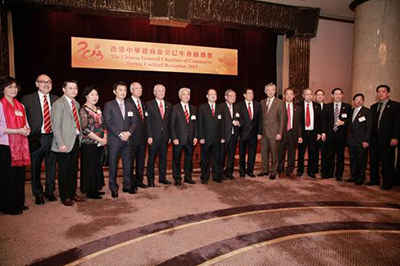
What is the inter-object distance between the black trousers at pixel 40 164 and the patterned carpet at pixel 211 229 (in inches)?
7.9

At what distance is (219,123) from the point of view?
4195 mm

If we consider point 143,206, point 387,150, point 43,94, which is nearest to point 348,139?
point 387,150

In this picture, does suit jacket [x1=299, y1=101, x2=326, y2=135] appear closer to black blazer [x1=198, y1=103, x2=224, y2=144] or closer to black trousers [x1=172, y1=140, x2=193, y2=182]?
black blazer [x1=198, y1=103, x2=224, y2=144]

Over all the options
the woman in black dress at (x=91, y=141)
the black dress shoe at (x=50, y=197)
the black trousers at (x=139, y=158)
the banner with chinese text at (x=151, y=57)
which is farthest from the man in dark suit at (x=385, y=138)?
the banner with chinese text at (x=151, y=57)

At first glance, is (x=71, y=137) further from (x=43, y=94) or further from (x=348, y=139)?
(x=348, y=139)

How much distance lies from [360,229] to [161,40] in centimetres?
706

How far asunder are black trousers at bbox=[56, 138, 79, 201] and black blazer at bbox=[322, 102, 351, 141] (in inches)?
143

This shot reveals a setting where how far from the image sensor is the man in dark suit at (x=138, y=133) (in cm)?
368

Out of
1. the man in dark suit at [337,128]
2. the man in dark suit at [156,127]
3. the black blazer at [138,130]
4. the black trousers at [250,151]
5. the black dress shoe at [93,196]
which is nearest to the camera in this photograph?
the black dress shoe at [93,196]

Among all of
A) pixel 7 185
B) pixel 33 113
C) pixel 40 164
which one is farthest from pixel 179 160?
pixel 7 185

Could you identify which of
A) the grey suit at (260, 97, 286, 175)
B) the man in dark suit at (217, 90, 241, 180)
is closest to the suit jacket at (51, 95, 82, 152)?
the man in dark suit at (217, 90, 241, 180)

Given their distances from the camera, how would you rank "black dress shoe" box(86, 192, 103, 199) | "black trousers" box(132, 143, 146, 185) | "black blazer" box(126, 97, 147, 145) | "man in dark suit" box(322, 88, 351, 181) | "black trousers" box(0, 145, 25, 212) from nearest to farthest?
1. "black trousers" box(0, 145, 25, 212)
2. "black dress shoe" box(86, 192, 103, 199)
3. "black blazer" box(126, 97, 147, 145)
4. "black trousers" box(132, 143, 146, 185)
5. "man in dark suit" box(322, 88, 351, 181)

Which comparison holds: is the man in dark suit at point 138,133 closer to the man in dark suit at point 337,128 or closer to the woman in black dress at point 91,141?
the woman in black dress at point 91,141

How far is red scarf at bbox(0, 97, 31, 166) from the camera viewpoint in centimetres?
285
